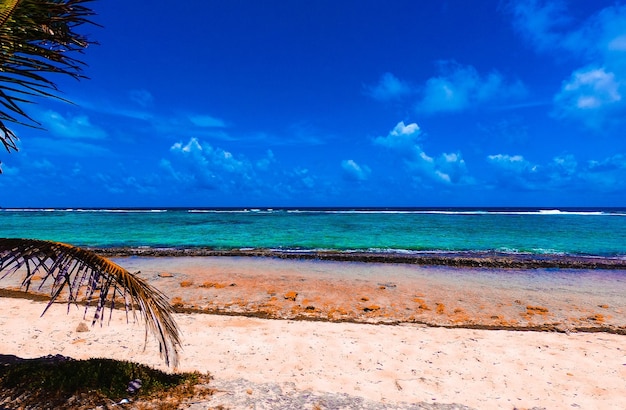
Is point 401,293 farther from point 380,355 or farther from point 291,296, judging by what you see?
point 380,355

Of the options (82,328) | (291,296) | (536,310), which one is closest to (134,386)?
(82,328)

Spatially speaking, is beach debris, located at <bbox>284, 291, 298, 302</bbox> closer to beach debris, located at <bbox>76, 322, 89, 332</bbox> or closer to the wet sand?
the wet sand

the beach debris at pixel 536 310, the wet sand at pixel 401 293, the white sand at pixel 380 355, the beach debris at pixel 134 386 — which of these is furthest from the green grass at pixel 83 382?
the beach debris at pixel 536 310

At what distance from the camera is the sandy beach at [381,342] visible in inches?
204

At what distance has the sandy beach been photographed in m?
5.17

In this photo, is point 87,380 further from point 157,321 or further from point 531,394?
point 531,394

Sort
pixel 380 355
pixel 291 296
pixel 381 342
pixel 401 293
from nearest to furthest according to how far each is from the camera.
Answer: pixel 380 355 < pixel 381 342 < pixel 291 296 < pixel 401 293

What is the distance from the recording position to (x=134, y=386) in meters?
4.61

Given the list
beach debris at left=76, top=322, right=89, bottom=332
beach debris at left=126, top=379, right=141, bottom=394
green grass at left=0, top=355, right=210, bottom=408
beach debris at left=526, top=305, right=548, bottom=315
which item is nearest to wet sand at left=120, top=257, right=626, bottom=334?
beach debris at left=526, top=305, right=548, bottom=315

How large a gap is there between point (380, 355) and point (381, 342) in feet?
2.34

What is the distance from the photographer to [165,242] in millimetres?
26766

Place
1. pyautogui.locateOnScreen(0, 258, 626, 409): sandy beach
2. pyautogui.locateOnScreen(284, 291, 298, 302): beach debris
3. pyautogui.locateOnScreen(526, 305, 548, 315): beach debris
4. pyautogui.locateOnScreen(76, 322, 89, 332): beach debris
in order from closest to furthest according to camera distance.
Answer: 1. pyautogui.locateOnScreen(0, 258, 626, 409): sandy beach
2. pyautogui.locateOnScreen(76, 322, 89, 332): beach debris
3. pyautogui.locateOnScreen(526, 305, 548, 315): beach debris
4. pyautogui.locateOnScreen(284, 291, 298, 302): beach debris

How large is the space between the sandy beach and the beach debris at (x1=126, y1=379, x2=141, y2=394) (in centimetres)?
90

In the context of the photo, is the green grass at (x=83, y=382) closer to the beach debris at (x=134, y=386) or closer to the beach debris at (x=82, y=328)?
the beach debris at (x=134, y=386)
